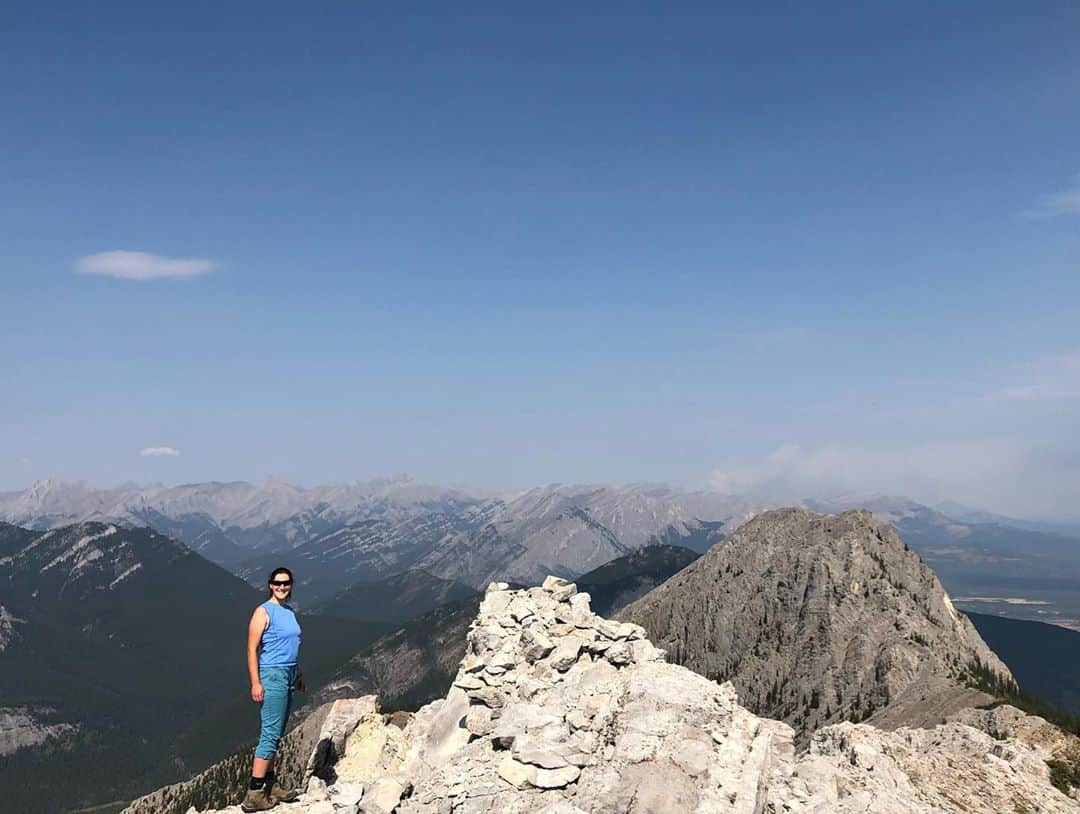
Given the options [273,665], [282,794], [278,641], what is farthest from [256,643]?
[282,794]

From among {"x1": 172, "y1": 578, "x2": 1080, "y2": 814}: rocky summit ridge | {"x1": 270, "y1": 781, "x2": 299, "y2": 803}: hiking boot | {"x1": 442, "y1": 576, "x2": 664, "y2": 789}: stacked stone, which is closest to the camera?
{"x1": 172, "y1": 578, "x2": 1080, "y2": 814}: rocky summit ridge

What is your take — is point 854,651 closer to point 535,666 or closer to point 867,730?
point 867,730

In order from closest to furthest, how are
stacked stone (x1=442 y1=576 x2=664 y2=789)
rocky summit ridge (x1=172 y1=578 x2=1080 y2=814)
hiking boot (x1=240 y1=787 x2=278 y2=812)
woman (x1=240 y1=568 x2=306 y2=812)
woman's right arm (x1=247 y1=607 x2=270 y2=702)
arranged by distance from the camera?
woman's right arm (x1=247 y1=607 x2=270 y2=702) < woman (x1=240 y1=568 x2=306 y2=812) < rocky summit ridge (x1=172 y1=578 x2=1080 y2=814) < stacked stone (x1=442 y1=576 x2=664 y2=789) < hiking boot (x1=240 y1=787 x2=278 y2=812)

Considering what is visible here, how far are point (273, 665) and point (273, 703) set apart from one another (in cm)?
113

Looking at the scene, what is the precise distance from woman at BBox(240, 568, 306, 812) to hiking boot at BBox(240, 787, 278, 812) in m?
0.69

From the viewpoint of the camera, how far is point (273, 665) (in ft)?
64.5

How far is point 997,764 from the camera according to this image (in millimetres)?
55625

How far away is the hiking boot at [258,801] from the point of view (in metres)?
20.9

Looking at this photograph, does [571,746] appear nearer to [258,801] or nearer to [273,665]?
[273,665]

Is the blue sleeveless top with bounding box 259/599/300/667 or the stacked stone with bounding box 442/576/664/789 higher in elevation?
the blue sleeveless top with bounding box 259/599/300/667

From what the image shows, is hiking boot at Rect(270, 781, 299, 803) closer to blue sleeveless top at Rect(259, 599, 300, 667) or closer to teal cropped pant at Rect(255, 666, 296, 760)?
teal cropped pant at Rect(255, 666, 296, 760)

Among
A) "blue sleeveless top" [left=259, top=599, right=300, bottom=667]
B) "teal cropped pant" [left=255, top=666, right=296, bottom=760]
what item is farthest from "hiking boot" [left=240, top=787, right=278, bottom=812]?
"blue sleeveless top" [left=259, top=599, right=300, bottom=667]

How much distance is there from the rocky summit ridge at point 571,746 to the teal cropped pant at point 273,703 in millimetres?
2707

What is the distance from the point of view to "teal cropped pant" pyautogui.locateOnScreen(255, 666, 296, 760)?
19553mm
